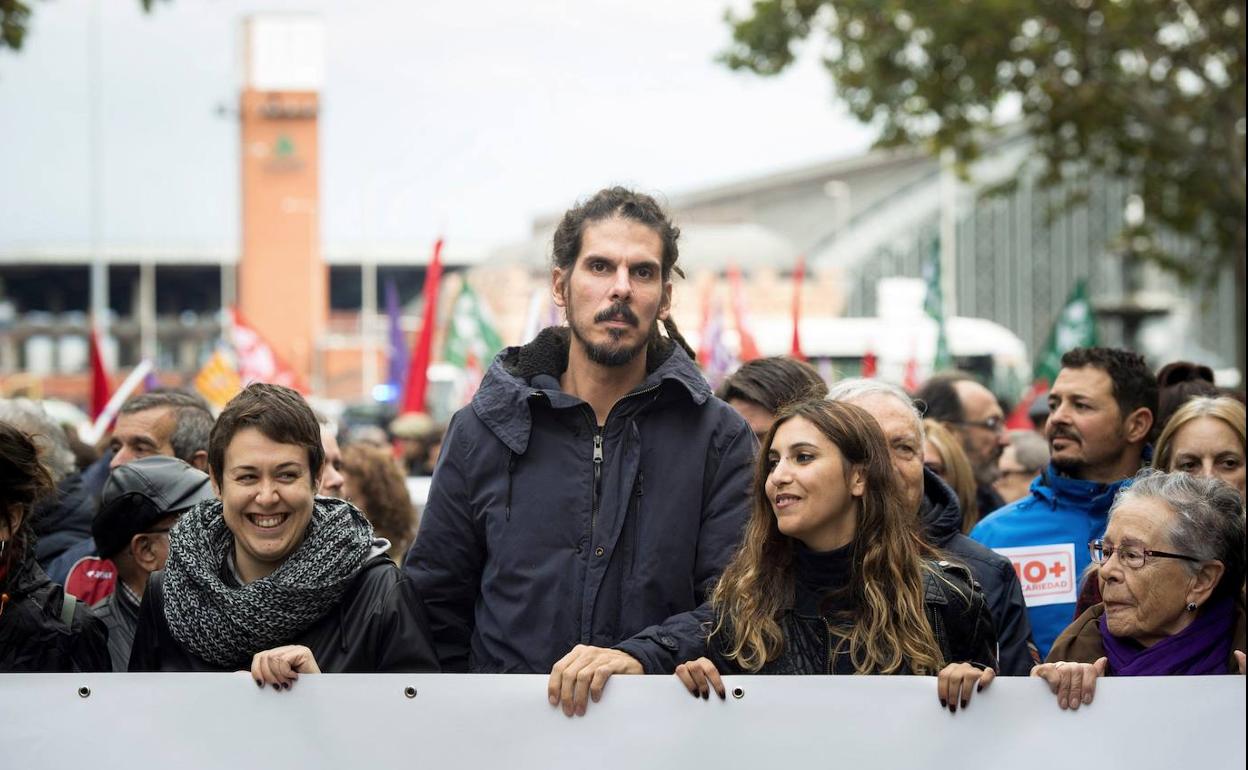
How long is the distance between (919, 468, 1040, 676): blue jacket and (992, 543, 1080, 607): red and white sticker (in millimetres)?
540

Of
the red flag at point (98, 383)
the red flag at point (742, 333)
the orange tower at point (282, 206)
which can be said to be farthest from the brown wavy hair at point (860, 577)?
the orange tower at point (282, 206)

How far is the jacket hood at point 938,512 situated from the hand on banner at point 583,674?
1072 mm

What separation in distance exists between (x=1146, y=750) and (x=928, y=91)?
14.0 meters

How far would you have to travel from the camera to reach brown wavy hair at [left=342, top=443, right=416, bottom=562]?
19.8 feet

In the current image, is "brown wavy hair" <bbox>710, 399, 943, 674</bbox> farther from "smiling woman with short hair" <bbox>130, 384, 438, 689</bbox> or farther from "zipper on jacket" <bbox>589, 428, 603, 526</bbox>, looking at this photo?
"smiling woman with short hair" <bbox>130, 384, 438, 689</bbox>

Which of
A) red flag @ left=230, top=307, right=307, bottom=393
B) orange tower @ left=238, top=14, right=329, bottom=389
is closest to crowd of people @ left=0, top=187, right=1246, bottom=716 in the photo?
red flag @ left=230, top=307, right=307, bottom=393

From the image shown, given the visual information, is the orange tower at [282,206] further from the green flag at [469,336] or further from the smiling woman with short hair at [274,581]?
the smiling woman with short hair at [274,581]

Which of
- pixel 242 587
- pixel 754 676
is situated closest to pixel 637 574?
pixel 754 676

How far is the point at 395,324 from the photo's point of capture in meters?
18.2

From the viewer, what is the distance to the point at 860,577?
3.38 m

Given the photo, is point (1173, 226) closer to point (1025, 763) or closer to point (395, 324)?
point (395, 324)

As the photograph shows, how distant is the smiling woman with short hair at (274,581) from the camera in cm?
342

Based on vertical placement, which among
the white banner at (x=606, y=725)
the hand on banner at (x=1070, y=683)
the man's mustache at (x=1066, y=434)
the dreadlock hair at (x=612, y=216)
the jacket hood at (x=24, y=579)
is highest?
the dreadlock hair at (x=612, y=216)

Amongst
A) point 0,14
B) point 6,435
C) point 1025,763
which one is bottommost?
point 1025,763
